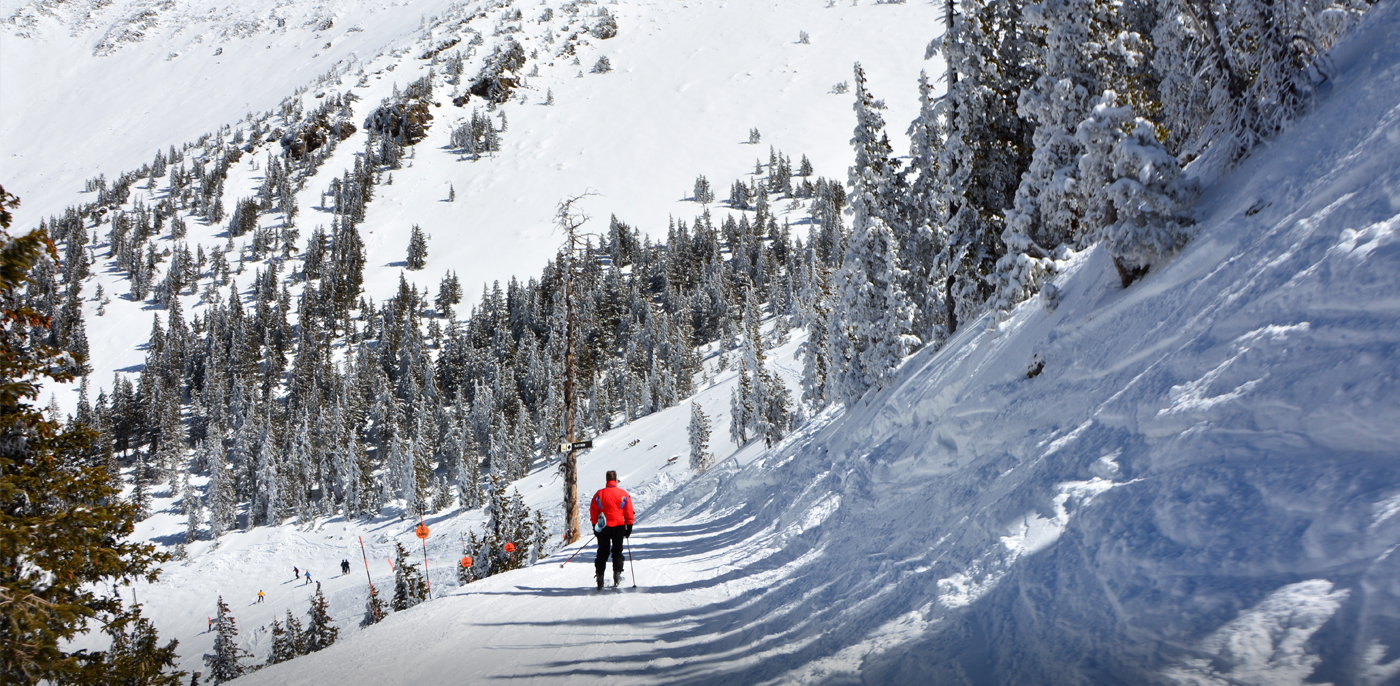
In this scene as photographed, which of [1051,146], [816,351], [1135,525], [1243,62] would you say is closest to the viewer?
[1135,525]

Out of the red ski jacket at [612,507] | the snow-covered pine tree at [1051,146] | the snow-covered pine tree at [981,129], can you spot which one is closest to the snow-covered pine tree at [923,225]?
the snow-covered pine tree at [981,129]

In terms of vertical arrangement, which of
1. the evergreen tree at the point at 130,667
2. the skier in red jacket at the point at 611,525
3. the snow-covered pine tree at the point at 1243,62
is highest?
the snow-covered pine tree at the point at 1243,62

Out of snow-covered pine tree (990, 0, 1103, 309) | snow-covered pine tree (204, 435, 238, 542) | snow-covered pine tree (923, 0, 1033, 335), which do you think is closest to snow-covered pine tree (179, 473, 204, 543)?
snow-covered pine tree (204, 435, 238, 542)

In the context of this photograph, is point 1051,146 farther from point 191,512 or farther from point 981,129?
point 191,512

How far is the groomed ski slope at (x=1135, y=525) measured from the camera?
12.9 ft

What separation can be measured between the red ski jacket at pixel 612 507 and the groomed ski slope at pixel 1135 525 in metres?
0.98

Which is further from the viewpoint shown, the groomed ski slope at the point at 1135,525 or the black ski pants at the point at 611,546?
the black ski pants at the point at 611,546

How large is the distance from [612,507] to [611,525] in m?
0.24

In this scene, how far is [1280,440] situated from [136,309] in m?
180

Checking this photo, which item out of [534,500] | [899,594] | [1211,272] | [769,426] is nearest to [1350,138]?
[1211,272]

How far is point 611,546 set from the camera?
9.04m

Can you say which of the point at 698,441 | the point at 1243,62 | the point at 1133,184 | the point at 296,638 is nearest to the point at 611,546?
the point at 1133,184

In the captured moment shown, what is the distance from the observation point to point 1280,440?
15.6ft

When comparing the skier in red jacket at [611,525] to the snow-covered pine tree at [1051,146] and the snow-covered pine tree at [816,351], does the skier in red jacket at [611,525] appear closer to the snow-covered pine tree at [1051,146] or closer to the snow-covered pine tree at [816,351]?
the snow-covered pine tree at [1051,146]
